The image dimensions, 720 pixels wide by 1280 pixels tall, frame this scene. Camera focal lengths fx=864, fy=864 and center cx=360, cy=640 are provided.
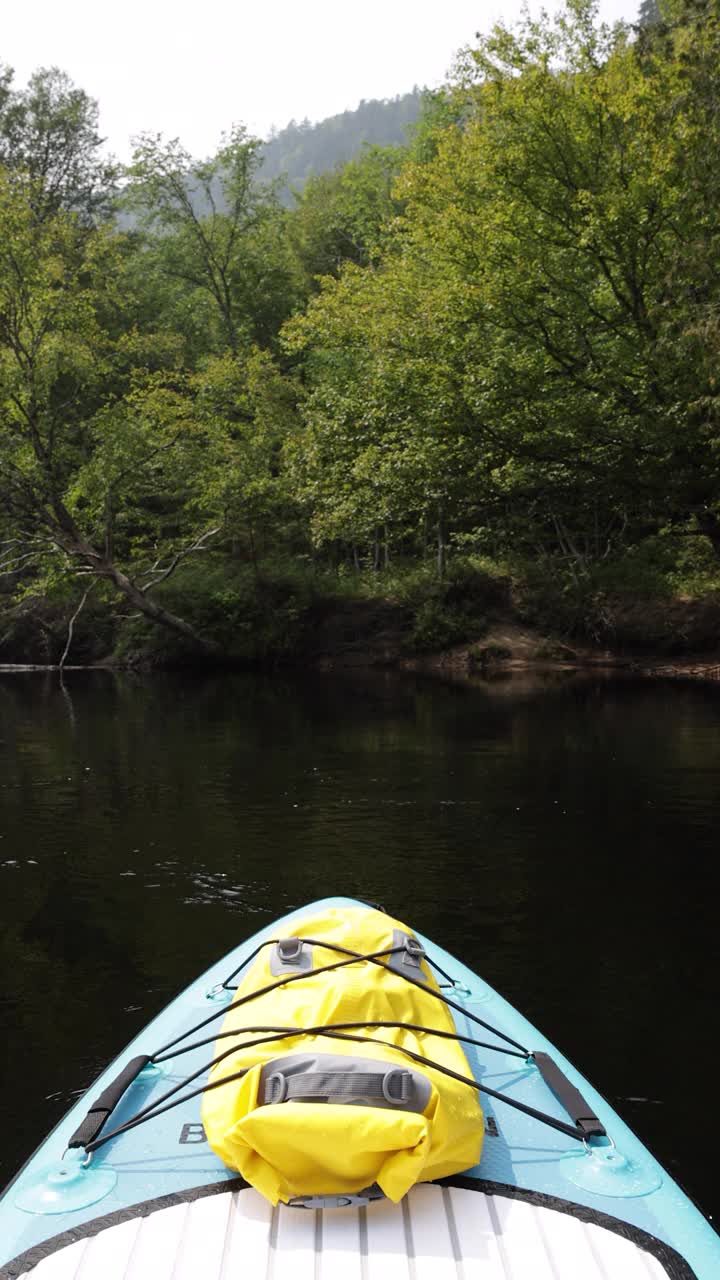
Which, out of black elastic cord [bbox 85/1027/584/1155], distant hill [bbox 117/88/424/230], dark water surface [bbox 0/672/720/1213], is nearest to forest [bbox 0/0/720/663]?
dark water surface [bbox 0/672/720/1213]

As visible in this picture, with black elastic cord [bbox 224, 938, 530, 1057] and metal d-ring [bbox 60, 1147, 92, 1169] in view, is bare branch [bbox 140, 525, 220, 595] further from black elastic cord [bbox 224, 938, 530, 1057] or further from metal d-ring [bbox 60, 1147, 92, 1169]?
metal d-ring [bbox 60, 1147, 92, 1169]

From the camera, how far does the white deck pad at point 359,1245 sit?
77.0 inches

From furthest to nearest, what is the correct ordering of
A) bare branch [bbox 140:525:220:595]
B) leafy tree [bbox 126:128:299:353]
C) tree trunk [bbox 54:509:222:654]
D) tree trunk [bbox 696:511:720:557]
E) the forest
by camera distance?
leafy tree [bbox 126:128:299:353], bare branch [bbox 140:525:220:595], tree trunk [bbox 54:509:222:654], tree trunk [bbox 696:511:720:557], the forest

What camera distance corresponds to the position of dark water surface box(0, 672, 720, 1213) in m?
4.04

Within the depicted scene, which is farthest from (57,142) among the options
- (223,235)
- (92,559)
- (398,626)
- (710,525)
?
(710,525)

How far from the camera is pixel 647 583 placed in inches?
872

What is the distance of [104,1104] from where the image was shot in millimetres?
2625

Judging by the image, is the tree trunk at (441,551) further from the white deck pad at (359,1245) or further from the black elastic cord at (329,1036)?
the white deck pad at (359,1245)

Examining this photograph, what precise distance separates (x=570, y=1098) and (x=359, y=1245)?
952 mm

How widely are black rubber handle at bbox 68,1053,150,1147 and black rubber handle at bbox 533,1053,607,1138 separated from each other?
1346mm

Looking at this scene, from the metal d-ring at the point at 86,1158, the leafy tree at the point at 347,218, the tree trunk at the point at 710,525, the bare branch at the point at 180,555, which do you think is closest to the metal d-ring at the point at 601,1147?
the metal d-ring at the point at 86,1158

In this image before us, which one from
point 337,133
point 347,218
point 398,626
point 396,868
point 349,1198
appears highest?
point 337,133

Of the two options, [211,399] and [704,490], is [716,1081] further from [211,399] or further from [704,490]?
[211,399]

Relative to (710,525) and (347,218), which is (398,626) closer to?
(710,525)
